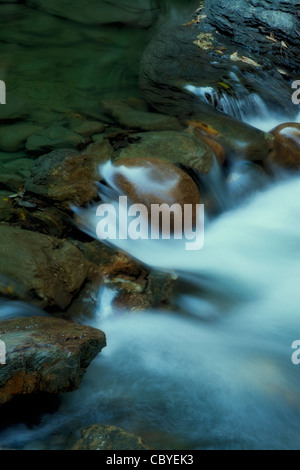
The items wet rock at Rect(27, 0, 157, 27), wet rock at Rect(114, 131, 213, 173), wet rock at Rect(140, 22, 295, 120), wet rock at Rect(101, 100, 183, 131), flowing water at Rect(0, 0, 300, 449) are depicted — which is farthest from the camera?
wet rock at Rect(27, 0, 157, 27)

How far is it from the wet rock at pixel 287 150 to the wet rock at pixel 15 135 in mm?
3251

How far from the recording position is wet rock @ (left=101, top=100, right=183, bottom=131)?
237 inches

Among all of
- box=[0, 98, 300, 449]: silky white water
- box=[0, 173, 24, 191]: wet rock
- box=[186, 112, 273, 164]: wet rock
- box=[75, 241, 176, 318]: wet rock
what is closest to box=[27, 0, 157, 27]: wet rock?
box=[186, 112, 273, 164]: wet rock

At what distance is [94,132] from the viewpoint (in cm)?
607

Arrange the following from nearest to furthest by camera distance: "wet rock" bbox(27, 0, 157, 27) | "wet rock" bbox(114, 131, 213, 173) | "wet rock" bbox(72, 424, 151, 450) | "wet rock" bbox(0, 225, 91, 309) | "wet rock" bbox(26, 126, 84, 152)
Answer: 1. "wet rock" bbox(72, 424, 151, 450)
2. "wet rock" bbox(0, 225, 91, 309)
3. "wet rock" bbox(114, 131, 213, 173)
4. "wet rock" bbox(26, 126, 84, 152)
5. "wet rock" bbox(27, 0, 157, 27)

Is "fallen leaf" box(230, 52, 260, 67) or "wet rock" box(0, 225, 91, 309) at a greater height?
"fallen leaf" box(230, 52, 260, 67)

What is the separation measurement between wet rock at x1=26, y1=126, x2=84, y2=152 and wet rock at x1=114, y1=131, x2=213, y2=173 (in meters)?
1.01

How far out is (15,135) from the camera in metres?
5.98

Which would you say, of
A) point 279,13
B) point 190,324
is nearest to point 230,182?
point 190,324

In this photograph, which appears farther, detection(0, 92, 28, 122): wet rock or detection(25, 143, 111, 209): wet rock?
detection(0, 92, 28, 122): wet rock

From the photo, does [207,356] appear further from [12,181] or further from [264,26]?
[264,26]

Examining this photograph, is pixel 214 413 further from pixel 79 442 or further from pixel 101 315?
pixel 101 315

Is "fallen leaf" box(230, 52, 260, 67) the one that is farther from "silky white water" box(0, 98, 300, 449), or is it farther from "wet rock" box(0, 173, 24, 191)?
"wet rock" box(0, 173, 24, 191)

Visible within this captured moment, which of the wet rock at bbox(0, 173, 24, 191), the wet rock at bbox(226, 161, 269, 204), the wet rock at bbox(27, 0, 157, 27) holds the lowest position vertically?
the wet rock at bbox(0, 173, 24, 191)
